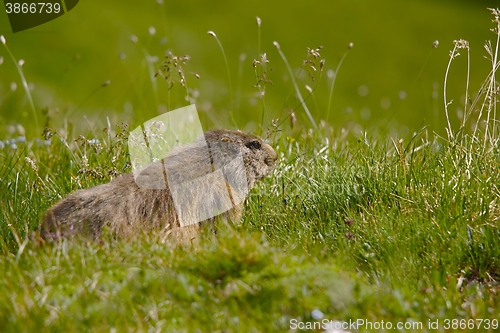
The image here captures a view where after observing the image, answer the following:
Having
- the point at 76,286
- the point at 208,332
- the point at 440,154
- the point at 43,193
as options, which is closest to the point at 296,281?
the point at 208,332

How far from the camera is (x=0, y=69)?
26.5 meters

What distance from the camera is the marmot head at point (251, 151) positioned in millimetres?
6355

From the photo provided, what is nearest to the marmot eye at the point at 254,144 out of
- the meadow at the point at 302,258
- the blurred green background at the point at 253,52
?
the meadow at the point at 302,258

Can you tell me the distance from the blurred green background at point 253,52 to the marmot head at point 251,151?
15.4 m

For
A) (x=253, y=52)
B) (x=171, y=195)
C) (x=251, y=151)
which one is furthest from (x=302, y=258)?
(x=253, y=52)

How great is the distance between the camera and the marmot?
5.23m

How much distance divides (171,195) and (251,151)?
3.87 feet

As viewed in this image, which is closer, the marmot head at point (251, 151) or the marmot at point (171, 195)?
the marmot at point (171, 195)

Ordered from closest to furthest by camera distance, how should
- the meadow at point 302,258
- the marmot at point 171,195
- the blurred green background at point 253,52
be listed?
1. the meadow at point 302,258
2. the marmot at point 171,195
3. the blurred green background at point 253,52

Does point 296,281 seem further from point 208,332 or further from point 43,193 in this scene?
point 43,193

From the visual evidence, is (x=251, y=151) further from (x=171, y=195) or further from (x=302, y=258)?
(x=302, y=258)

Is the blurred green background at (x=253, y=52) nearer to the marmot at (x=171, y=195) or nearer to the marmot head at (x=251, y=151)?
the marmot head at (x=251, y=151)

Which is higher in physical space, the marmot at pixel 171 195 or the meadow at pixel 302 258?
the marmot at pixel 171 195

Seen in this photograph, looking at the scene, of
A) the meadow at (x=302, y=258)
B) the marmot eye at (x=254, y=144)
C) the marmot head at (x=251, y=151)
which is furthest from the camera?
the marmot eye at (x=254, y=144)
